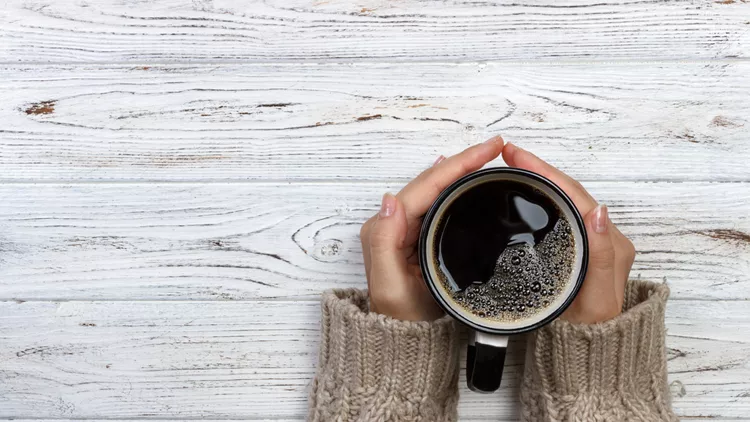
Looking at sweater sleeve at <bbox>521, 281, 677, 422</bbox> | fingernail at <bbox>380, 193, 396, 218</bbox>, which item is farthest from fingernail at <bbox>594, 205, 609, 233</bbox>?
fingernail at <bbox>380, 193, 396, 218</bbox>

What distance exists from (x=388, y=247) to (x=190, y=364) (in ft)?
1.28

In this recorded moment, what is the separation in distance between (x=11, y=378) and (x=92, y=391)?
0.13 m

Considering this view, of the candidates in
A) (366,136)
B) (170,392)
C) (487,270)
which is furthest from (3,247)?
(487,270)

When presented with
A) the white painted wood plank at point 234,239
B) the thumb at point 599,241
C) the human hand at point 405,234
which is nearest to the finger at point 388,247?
the human hand at point 405,234

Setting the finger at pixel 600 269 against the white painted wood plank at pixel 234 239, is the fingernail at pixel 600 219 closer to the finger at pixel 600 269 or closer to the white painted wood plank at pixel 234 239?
the finger at pixel 600 269

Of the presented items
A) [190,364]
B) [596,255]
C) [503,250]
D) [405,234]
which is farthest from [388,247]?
[190,364]

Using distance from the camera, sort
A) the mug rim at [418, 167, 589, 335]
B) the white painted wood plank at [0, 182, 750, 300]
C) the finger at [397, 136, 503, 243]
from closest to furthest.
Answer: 1. the mug rim at [418, 167, 589, 335]
2. the finger at [397, 136, 503, 243]
3. the white painted wood plank at [0, 182, 750, 300]

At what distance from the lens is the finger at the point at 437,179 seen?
2.26ft

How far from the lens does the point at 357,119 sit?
2.61 feet

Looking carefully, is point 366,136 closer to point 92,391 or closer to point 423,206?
point 423,206

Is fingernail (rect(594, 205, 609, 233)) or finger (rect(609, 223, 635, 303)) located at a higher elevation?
fingernail (rect(594, 205, 609, 233))

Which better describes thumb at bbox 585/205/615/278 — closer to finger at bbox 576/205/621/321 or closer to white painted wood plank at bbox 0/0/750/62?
finger at bbox 576/205/621/321

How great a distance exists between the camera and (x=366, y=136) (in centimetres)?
79

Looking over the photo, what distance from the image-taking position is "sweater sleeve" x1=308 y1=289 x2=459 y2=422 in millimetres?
708
